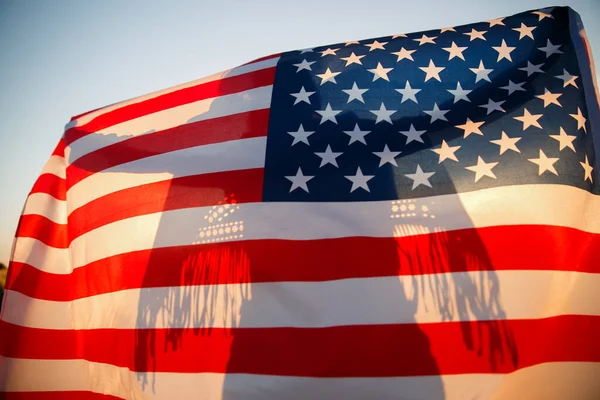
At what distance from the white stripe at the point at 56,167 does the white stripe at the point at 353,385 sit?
2.13 metres

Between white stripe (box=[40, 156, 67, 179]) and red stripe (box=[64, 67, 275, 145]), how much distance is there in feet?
0.77

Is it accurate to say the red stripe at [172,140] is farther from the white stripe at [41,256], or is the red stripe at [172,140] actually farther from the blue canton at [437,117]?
the white stripe at [41,256]

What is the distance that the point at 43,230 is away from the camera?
3.31 metres

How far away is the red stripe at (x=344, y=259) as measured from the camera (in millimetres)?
2141

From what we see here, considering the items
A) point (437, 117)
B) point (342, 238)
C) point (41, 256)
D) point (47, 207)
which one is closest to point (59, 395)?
point (41, 256)

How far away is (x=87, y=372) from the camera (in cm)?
273

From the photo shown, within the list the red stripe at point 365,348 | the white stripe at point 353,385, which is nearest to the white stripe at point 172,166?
the red stripe at point 365,348

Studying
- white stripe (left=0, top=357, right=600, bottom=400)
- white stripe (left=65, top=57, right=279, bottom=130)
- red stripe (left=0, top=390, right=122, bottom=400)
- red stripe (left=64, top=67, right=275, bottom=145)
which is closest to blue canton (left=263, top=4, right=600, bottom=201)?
red stripe (left=64, top=67, right=275, bottom=145)

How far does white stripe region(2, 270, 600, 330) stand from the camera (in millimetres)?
2062

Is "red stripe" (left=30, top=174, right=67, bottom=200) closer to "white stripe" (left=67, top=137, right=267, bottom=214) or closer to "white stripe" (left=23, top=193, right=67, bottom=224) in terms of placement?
"white stripe" (left=23, top=193, right=67, bottom=224)

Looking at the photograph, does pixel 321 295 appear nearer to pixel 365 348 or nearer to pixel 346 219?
pixel 365 348

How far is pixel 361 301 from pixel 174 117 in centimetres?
262

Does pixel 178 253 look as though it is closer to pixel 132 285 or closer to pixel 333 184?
pixel 132 285

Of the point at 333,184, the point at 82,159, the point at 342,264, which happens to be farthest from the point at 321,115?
the point at 82,159
